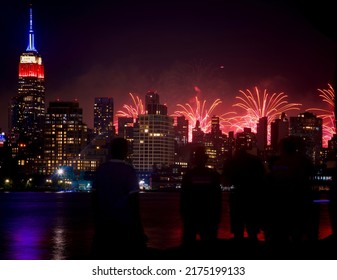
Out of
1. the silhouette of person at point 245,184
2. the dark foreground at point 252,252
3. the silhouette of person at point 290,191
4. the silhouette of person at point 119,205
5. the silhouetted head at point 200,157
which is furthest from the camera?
the silhouette of person at point 245,184

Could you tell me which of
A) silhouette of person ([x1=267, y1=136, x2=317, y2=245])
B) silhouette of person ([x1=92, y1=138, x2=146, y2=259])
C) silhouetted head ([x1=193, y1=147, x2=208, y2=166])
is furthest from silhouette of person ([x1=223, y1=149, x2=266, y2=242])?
silhouette of person ([x1=92, y1=138, x2=146, y2=259])

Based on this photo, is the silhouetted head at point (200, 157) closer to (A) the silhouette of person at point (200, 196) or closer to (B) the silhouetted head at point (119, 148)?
(A) the silhouette of person at point (200, 196)

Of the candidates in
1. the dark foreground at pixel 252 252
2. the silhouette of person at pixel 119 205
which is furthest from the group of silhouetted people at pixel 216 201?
the dark foreground at pixel 252 252

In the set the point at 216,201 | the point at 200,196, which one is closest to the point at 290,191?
the point at 216,201

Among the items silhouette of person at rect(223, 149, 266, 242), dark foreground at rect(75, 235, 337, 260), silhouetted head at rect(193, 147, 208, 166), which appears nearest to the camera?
silhouetted head at rect(193, 147, 208, 166)

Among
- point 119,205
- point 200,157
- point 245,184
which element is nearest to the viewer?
point 119,205

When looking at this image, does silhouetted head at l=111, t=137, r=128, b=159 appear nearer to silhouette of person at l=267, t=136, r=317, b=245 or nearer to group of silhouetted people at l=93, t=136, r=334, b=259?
group of silhouetted people at l=93, t=136, r=334, b=259

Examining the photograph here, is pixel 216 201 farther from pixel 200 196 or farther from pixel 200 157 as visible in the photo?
pixel 200 157
